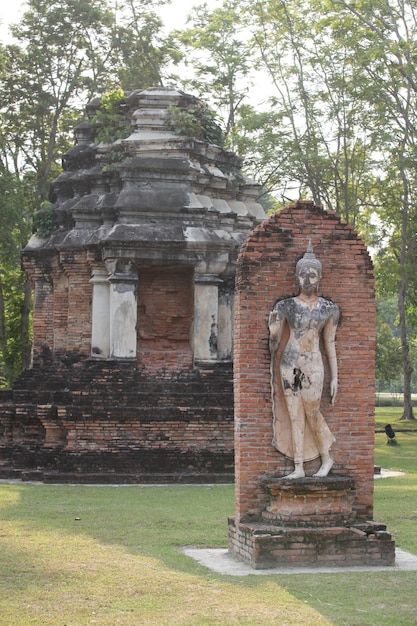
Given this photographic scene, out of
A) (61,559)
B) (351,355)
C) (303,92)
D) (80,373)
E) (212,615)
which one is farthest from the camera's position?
(303,92)

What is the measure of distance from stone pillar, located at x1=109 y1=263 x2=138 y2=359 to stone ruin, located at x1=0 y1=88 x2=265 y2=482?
0.02 m

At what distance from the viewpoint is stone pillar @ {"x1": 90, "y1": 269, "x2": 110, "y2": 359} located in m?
17.2

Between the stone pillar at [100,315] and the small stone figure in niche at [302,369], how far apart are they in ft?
27.4

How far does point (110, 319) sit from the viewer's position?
1691cm

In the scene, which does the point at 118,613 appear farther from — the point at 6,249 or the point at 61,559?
the point at 6,249

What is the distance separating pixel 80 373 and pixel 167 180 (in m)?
3.56

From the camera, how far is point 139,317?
57.6 ft

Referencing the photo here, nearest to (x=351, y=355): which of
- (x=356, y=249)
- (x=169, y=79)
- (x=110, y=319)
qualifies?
(x=356, y=249)

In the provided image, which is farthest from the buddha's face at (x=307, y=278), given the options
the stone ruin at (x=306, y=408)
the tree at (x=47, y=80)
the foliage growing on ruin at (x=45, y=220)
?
the tree at (x=47, y=80)

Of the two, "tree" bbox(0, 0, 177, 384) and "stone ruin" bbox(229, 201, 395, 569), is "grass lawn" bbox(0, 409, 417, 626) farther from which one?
"tree" bbox(0, 0, 177, 384)

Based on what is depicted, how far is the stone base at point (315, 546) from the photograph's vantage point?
27.9ft

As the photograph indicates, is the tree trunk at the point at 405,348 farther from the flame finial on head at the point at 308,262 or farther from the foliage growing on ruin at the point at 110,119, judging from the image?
the flame finial on head at the point at 308,262

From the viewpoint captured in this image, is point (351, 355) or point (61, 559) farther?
point (351, 355)

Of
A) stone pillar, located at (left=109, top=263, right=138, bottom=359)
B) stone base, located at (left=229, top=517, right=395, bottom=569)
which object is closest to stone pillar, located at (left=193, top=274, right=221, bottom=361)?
stone pillar, located at (left=109, top=263, right=138, bottom=359)
